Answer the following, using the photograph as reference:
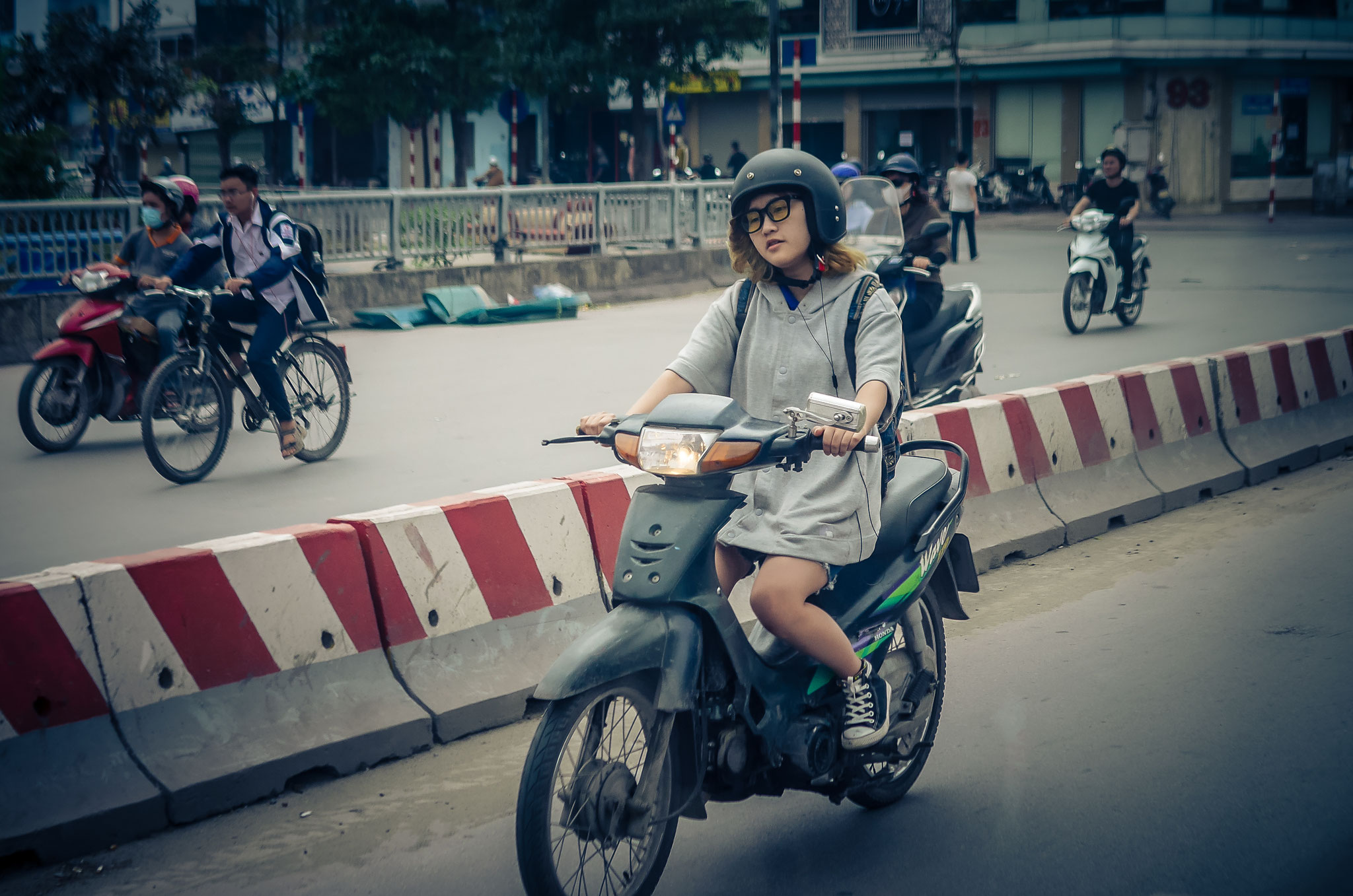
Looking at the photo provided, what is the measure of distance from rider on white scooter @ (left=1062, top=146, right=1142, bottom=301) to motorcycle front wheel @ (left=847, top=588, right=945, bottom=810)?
1081cm

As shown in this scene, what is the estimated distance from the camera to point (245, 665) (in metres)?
3.90

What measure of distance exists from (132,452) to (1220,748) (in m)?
7.00

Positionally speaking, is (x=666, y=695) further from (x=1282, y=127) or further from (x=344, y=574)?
(x=1282, y=127)

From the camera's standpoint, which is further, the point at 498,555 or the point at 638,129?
the point at 638,129

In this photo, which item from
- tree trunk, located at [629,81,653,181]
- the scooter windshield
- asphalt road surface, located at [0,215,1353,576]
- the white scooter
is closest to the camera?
asphalt road surface, located at [0,215,1353,576]

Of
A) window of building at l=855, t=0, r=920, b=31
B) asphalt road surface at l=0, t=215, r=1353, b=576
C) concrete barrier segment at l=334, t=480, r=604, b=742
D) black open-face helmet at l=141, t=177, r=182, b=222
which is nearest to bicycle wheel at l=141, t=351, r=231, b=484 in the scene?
asphalt road surface at l=0, t=215, r=1353, b=576

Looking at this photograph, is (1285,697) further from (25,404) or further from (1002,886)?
(25,404)

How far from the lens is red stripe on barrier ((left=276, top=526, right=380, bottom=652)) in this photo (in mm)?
4090

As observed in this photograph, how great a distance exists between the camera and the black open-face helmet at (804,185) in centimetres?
329

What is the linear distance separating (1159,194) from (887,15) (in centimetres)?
1318

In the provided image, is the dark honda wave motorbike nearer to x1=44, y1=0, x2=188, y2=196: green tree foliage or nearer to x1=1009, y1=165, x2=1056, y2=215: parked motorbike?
x1=44, y1=0, x2=188, y2=196: green tree foliage

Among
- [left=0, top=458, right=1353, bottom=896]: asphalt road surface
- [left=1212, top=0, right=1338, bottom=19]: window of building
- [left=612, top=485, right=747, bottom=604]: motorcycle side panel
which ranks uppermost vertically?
[left=1212, top=0, right=1338, bottom=19]: window of building

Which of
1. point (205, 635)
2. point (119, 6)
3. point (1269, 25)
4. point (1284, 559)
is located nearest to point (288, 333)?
point (205, 635)

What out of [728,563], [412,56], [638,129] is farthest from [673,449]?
[638,129]
